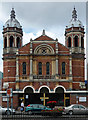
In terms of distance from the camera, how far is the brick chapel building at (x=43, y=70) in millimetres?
51750

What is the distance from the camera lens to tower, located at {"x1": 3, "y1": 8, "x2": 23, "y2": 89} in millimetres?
55847

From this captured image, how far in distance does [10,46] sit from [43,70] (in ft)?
30.2

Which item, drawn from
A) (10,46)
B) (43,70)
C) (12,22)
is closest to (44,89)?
(43,70)

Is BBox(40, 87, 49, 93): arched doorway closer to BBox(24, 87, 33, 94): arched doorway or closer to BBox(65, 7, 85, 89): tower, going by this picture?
BBox(24, 87, 33, 94): arched doorway

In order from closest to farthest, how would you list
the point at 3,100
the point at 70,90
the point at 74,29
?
the point at 3,100 → the point at 70,90 → the point at 74,29

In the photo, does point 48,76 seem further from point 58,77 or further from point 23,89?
point 23,89

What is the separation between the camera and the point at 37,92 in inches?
2073

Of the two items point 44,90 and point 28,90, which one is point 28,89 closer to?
point 28,90

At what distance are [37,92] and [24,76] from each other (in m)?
4.24

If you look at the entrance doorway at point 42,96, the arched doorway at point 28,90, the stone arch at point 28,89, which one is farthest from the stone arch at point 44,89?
the arched doorway at point 28,90

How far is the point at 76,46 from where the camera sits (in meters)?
58.9

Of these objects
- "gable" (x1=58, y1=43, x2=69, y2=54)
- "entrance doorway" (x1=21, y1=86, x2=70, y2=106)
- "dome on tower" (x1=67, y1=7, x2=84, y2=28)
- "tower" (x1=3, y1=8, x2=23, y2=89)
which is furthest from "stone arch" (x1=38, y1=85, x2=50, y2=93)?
"dome on tower" (x1=67, y1=7, x2=84, y2=28)

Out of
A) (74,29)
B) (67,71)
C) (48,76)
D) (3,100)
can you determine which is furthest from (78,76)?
(3,100)

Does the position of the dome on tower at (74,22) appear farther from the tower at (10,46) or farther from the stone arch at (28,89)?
the stone arch at (28,89)
